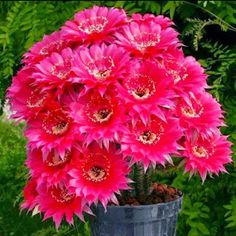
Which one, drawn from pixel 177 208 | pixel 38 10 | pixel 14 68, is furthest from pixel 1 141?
pixel 177 208

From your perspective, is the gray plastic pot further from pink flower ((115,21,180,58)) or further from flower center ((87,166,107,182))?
pink flower ((115,21,180,58))

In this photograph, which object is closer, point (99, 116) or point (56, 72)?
point (99, 116)

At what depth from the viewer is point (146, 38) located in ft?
8.77

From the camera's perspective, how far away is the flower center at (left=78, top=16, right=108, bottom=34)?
107 inches

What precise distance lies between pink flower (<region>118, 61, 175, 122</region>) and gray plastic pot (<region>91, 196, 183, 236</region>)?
403 mm

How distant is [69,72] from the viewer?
8.46 ft

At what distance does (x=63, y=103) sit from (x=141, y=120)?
310 millimetres

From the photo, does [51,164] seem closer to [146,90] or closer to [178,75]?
[146,90]

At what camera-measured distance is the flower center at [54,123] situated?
2.54 m

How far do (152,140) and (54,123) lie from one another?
369mm

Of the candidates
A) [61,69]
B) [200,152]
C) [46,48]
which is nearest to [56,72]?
[61,69]

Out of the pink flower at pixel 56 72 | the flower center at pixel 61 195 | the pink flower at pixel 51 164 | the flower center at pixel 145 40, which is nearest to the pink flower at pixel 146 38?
the flower center at pixel 145 40

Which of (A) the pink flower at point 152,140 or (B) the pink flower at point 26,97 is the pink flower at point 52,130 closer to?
(B) the pink flower at point 26,97

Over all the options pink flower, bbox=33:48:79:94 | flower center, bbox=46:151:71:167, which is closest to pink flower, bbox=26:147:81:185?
flower center, bbox=46:151:71:167
